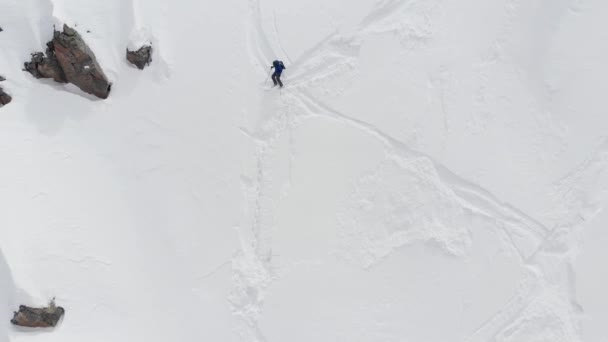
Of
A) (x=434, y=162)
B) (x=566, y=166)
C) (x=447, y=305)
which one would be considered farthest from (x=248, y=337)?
(x=566, y=166)

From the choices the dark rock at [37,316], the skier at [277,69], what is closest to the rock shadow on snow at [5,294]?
the dark rock at [37,316]

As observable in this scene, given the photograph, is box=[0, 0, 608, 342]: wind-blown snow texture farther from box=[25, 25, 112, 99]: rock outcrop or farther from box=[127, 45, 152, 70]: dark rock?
box=[25, 25, 112, 99]: rock outcrop

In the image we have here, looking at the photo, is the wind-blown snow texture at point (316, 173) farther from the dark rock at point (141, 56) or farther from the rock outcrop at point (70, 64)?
the rock outcrop at point (70, 64)

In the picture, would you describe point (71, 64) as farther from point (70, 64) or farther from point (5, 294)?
point (5, 294)

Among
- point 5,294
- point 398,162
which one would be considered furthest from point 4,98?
point 398,162

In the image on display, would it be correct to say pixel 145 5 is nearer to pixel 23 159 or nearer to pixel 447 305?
pixel 23 159

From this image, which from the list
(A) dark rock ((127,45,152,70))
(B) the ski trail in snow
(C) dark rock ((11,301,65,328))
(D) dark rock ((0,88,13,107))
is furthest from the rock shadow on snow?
(B) the ski trail in snow
